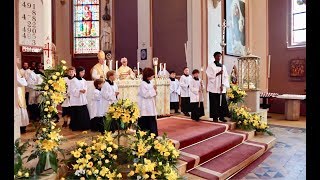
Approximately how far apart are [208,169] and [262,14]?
1074 centimetres

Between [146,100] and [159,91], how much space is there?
294 cm

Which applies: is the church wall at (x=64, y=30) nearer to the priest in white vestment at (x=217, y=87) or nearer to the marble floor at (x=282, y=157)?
the marble floor at (x=282, y=157)

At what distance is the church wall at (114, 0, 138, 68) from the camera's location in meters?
13.1

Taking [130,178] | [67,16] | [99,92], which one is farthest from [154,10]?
[130,178]

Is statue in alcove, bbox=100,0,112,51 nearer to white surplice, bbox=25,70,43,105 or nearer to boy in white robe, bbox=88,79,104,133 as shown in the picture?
white surplice, bbox=25,70,43,105

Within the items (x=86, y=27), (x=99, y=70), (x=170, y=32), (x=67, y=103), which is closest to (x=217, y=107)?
(x=99, y=70)

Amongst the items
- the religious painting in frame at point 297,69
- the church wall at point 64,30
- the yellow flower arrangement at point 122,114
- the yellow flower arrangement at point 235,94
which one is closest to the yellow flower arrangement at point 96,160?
the yellow flower arrangement at point 122,114

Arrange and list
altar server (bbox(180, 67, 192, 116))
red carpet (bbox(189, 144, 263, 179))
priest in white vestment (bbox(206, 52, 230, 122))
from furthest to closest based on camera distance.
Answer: altar server (bbox(180, 67, 192, 116)), priest in white vestment (bbox(206, 52, 230, 122)), red carpet (bbox(189, 144, 263, 179))

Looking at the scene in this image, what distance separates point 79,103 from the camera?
20.6 feet

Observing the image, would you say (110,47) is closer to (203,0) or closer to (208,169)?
(203,0)

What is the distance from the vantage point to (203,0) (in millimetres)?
10070

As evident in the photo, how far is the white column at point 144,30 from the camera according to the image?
12078 mm

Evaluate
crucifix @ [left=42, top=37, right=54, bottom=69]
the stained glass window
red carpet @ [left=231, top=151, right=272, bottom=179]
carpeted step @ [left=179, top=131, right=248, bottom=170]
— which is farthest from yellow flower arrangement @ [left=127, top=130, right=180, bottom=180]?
the stained glass window

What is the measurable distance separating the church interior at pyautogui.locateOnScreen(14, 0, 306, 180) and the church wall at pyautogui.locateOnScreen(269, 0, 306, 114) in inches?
1.8
